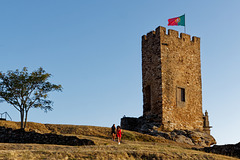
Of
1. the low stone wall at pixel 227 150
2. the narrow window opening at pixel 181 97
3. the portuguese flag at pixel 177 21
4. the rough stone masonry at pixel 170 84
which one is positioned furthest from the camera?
the portuguese flag at pixel 177 21

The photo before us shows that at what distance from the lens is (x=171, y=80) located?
2986 cm

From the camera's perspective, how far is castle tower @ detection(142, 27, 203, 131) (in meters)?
29.3

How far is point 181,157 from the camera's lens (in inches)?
651

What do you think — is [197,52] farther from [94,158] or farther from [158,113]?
[94,158]

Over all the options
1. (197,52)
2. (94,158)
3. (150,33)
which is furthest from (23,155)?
(197,52)

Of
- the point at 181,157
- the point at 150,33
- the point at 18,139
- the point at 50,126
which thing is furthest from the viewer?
the point at 150,33

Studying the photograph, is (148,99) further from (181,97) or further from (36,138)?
(36,138)

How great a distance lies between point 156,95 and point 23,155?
1719cm

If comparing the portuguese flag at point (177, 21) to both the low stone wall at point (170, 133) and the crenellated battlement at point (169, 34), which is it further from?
the low stone wall at point (170, 133)

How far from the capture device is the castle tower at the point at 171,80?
29297mm

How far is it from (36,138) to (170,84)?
1304 cm

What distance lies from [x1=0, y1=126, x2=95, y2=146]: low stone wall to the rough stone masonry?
31.9 feet

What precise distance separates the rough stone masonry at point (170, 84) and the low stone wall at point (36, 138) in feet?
31.9

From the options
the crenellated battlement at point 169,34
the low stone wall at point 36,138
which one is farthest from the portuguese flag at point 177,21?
the low stone wall at point 36,138
